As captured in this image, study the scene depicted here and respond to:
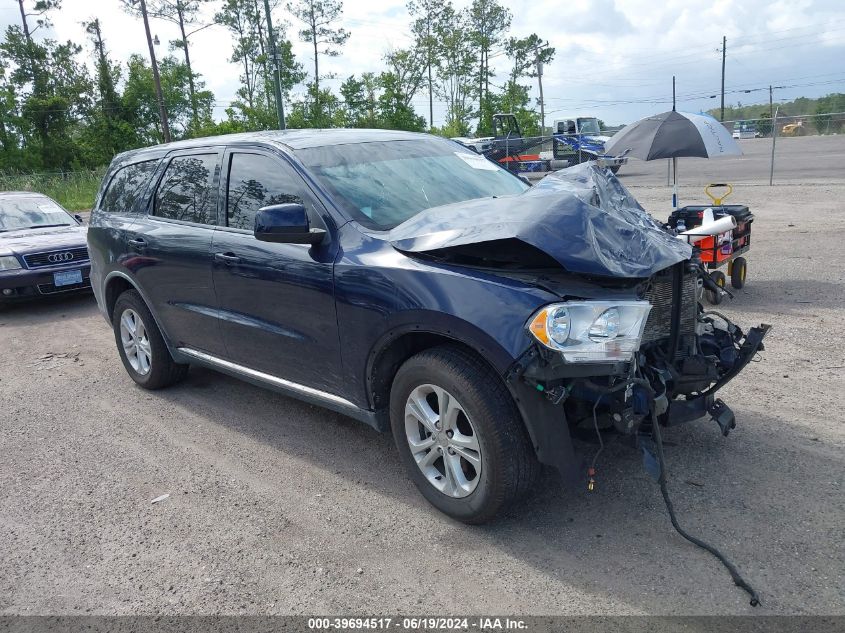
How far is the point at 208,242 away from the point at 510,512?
2.59 m

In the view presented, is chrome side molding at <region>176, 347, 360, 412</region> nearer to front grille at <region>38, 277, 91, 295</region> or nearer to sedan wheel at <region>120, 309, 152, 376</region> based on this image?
sedan wheel at <region>120, 309, 152, 376</region>

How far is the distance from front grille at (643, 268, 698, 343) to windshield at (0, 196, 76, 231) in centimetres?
933

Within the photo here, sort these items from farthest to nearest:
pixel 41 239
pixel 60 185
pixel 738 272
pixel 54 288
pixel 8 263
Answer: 1. pixel 60 185
2. pixel 41 239
3. pixel 54 288
4. pixel 8 263
5. pixel 738 272

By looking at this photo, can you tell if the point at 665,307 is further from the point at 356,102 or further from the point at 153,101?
the point at 153,101

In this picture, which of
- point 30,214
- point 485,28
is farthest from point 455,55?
point 30,214

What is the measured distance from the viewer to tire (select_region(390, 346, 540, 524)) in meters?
3.13

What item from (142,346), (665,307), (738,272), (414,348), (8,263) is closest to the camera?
(665,307)

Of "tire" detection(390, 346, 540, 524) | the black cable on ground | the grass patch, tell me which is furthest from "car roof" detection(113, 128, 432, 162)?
the grass patch

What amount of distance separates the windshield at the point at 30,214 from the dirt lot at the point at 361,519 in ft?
17.9

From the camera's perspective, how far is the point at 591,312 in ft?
9.85

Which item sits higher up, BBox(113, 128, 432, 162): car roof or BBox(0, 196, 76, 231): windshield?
BBox(113, 128, 432, 162): car roof

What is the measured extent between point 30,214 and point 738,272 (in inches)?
375

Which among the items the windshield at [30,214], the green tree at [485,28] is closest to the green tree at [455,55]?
the green tree at [485,28]

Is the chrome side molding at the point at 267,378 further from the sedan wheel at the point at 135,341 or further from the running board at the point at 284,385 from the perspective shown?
the sedan wheel at the point at 135,341
